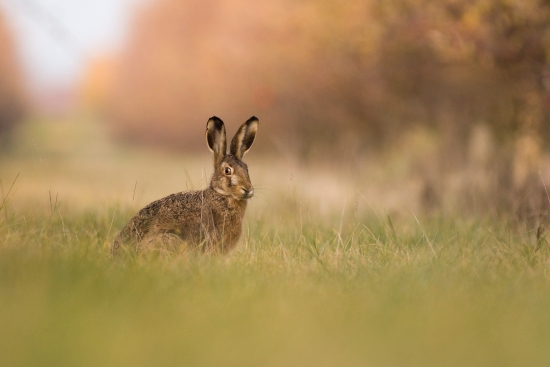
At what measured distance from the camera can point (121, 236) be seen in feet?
18.8

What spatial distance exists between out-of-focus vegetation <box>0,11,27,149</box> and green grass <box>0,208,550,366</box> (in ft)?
98.2

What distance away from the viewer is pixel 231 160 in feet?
20.9

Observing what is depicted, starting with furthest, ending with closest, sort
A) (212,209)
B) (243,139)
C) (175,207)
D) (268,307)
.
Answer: (243,139) → (212,209) → (175,207) → (268,307)

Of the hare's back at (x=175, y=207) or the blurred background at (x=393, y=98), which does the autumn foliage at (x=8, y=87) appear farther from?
the hare's back at (x=175, y=207)

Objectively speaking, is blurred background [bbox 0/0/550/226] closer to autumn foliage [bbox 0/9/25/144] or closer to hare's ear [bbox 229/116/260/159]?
hare's ear [bbox 229/116/260/159]

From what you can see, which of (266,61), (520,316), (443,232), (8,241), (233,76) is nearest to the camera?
(520,316)

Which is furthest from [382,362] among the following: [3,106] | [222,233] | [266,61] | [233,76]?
[3,106]

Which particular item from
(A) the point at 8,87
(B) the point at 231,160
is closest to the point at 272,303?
(B) the point at 231,160

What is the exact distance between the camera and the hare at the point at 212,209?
18.9 feet

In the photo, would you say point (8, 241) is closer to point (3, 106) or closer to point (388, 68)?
point (388, 68)

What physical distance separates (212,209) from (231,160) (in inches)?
18.4

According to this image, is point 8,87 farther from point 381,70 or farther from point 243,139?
point 243,139

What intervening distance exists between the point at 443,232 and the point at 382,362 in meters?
4.13

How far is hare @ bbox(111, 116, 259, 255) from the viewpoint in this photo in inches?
226
